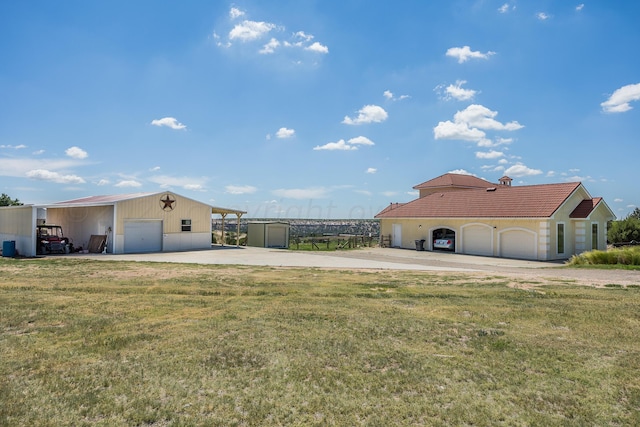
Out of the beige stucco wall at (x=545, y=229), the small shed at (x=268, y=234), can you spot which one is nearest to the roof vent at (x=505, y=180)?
the beige stucco wall at (x=545, y=229)

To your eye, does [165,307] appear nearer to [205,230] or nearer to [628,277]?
[628,277]

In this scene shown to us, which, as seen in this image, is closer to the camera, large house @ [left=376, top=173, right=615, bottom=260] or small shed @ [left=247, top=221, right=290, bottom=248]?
large house @ [left=376, top=173, right=615, bottom=260]

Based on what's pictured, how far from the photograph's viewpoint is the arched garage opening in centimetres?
2880

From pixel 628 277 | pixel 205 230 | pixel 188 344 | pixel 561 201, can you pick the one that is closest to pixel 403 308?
pixel 188 344

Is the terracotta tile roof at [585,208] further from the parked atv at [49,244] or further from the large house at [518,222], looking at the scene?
the parked atv at [49,244]

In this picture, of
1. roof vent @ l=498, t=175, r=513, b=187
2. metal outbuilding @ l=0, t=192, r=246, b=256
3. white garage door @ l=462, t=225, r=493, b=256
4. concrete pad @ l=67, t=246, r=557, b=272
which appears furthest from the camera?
roof vent @ l=498, t=175, r=513, b=187

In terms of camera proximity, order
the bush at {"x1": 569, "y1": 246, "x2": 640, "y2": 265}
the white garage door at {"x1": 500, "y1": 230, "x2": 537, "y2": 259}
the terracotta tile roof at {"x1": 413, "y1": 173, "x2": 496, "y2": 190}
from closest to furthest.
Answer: the bush at {"x1": 569, "y1": 246, "x2": 640, "y2": 265} → the white garage door at {"x1": 500, "y1": 230, "x2": 537, "y2": 259} → the terracotta tile roof at {"x1": 413, "y1": 173, "x2": 496, "y2": 190}

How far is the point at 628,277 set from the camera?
14180mm

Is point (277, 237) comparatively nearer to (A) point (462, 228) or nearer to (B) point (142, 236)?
(B) point (142, 236)

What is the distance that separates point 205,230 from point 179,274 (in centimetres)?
1590

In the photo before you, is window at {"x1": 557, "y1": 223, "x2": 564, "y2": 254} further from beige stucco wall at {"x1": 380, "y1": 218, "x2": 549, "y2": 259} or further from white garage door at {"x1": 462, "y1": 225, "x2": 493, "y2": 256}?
white garage door at {"x1": 462, "y1": 225, "x2": 493, "y2": 256}

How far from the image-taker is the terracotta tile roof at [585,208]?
24141 millimetres

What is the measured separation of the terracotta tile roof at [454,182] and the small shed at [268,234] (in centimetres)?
1397

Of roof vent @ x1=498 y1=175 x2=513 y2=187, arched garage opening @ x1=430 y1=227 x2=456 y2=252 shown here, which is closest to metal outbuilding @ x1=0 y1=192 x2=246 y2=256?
arched garage opening @ x1=430 y1=227 x2=456 y2=252
